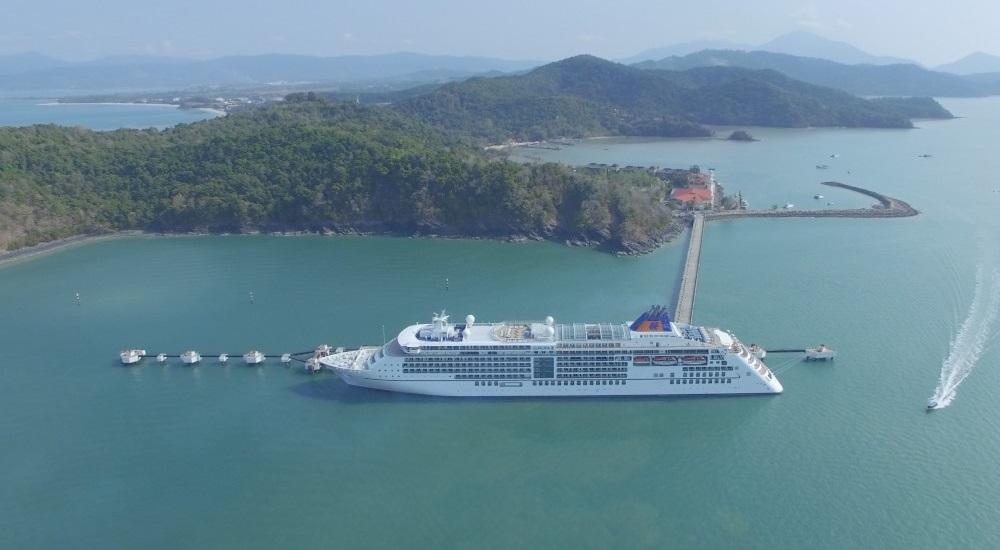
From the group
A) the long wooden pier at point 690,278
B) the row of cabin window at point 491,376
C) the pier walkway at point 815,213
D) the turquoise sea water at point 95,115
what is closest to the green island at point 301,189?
the long wooden pier at point 690,278

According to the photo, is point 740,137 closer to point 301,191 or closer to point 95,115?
point 301,191

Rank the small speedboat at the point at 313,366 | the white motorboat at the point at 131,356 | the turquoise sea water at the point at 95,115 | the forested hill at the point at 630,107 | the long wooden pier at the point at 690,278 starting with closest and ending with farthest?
the small speedboat at the point at 313,366 < the white motorboat at the point at 131,356 < the long wooden pier at the point at 690,278 < the forested hill at the point at 630,107 < the turquoise sea water at the point at 95,115

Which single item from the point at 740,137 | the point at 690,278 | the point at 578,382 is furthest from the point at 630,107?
the point at 578,382

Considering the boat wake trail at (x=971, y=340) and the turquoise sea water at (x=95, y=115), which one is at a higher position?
the turquoise sea water at (x=95, y=115)

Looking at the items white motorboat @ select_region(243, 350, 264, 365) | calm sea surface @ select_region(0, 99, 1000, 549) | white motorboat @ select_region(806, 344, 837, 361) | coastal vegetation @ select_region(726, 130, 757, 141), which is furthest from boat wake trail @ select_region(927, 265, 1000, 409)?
coastal vegetation @ select_region(726, 130, 757, 141)

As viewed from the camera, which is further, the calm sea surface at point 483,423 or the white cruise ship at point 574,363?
the white cruise ship at point 574,363

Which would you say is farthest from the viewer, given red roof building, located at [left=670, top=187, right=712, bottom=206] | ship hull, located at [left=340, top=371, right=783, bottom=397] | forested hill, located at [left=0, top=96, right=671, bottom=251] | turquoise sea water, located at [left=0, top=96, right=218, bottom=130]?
turquoise sea water, located at [left=0, top=96, right=218, bottom=130]

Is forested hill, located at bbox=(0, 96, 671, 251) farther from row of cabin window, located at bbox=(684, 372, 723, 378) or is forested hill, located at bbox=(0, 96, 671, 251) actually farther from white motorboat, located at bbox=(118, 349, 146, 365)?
white motorboat, located at bbox=(118, 349, 146, 365)

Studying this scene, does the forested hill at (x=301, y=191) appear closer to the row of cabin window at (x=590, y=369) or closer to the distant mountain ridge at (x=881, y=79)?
the row of cabin window at (x=590, y=369)
